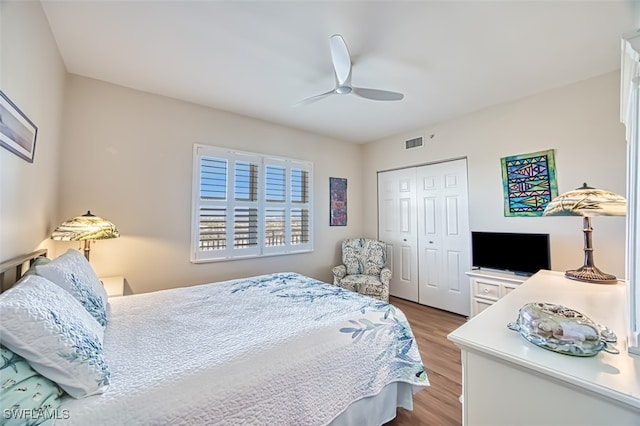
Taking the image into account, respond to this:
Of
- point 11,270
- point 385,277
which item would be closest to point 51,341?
point 11,270

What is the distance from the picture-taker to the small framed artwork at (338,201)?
4.29 metres

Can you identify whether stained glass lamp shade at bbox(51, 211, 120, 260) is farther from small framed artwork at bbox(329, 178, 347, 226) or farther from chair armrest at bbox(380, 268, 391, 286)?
chair armrest at bbox(380, 268, 391, 286)

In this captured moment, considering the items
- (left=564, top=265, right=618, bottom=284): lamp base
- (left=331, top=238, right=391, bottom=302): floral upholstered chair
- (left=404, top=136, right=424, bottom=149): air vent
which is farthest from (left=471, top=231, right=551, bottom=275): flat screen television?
(left=404, top=136, right=424, bottom=149): air vent

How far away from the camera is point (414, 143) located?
3.95 meters

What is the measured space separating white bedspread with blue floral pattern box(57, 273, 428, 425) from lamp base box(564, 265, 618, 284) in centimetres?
135

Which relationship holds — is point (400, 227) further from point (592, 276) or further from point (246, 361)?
point (246, 361)

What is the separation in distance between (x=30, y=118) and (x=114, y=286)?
138 cm

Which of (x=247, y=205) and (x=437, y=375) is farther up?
(x=247, y=205)

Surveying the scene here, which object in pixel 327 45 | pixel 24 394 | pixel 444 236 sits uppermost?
pixel 327 45

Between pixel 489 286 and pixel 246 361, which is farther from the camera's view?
pixel 489 286

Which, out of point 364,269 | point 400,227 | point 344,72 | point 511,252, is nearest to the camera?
point 344,72

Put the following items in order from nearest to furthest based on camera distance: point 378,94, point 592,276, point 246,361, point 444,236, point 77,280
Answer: point 246,361 → point 77,280 → point 592,276 → point 378,94 → point 444,236

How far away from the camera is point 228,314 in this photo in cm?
164

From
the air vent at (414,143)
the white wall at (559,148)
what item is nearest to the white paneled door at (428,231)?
the white wall at (559,148)
